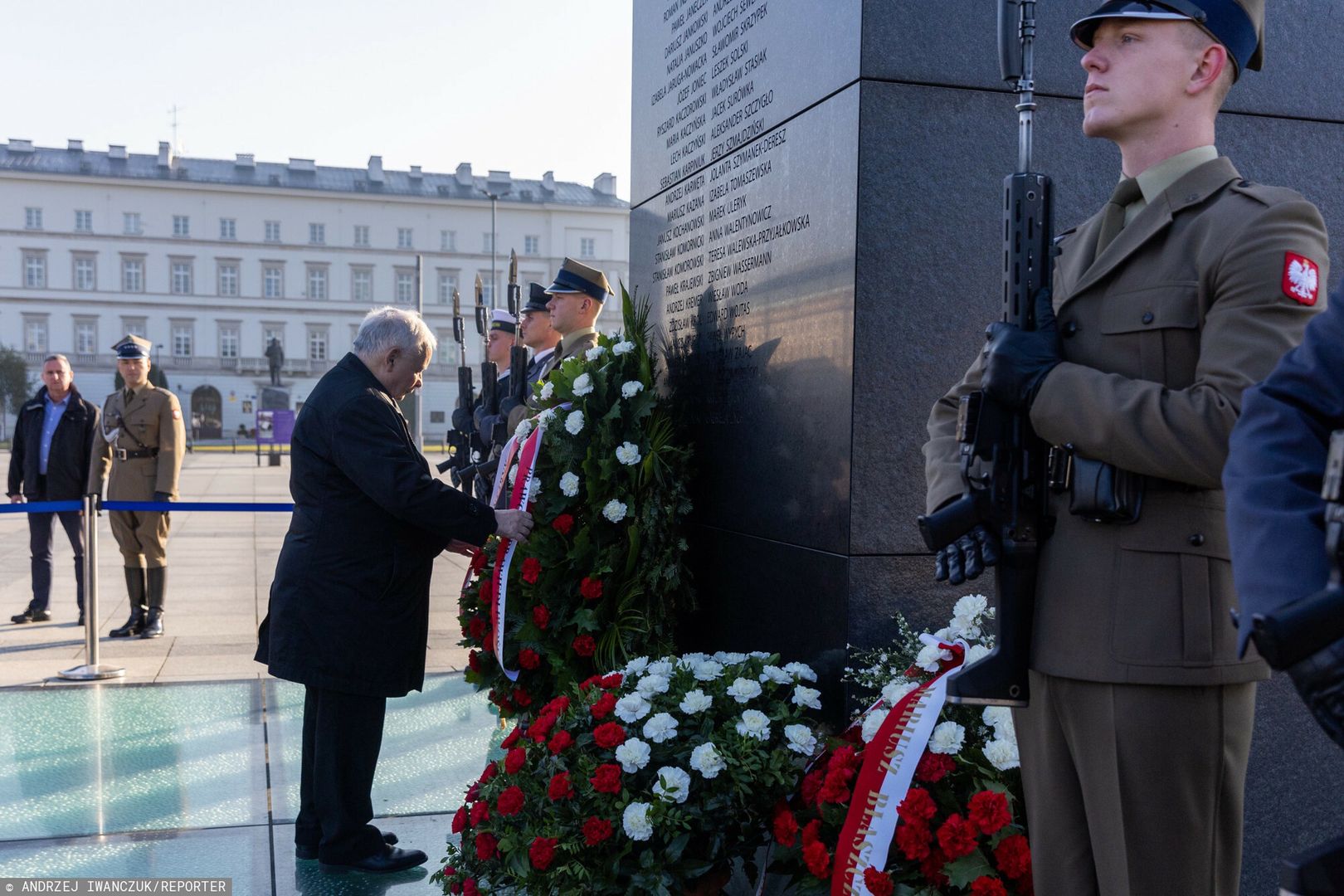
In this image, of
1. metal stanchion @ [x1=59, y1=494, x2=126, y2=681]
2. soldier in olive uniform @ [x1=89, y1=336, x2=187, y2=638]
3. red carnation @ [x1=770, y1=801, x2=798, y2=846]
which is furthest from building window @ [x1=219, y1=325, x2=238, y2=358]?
red carnation @ [x1=770, y1=801, x2=798, y2=846]

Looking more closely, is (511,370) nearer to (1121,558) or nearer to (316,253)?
(1121,558)

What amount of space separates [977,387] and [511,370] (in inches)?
209

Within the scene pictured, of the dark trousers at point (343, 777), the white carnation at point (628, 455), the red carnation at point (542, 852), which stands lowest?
the dark trousers at point (343, 777)

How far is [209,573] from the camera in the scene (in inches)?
458

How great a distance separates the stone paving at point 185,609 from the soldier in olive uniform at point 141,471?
273mm

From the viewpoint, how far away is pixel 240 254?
3039 inches

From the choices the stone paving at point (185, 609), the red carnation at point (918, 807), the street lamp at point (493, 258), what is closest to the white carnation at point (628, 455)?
the red carnation at point (918, 807)

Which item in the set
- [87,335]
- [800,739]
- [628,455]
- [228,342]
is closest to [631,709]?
[800,739]

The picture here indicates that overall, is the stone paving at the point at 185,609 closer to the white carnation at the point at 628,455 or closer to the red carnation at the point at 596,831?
the white carnation at the point at 628,455

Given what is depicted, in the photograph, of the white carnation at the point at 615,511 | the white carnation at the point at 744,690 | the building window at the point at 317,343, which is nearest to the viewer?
the white carnation at the point at 744,690

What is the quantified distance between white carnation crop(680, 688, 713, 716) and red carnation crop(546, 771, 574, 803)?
0.35 m

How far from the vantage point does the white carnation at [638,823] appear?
2.88 meters

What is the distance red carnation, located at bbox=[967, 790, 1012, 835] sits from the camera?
2.56 metres

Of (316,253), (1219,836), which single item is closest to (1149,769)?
(1219,836)
